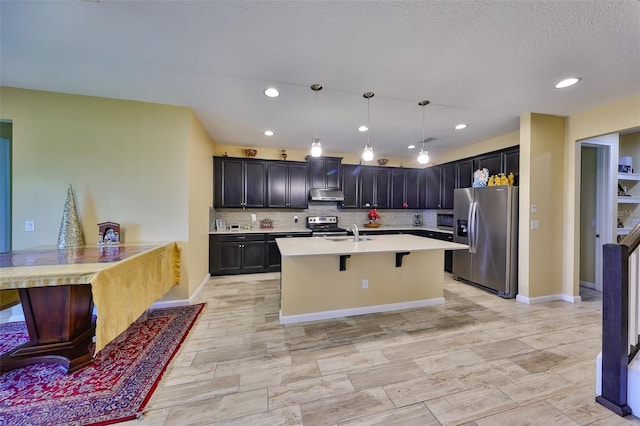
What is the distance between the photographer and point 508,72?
92.0 inches

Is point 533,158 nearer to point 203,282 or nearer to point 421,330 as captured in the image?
point 421,330

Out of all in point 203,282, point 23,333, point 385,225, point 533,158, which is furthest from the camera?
point 385,225

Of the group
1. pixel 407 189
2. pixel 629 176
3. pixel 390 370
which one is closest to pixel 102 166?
pixel 390 370

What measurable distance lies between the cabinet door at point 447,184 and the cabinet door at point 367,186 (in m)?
1.51

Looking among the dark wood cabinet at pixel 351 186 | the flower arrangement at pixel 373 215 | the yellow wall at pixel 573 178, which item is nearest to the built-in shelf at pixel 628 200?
the yellow wall at pixel 573 178

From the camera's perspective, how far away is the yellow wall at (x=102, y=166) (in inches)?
110

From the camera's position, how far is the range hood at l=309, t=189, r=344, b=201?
17.5 feet

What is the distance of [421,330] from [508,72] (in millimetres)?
2781

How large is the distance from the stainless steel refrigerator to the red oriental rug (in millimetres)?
4318

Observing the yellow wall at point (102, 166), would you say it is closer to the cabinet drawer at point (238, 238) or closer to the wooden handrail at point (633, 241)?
the cabinet drawer at point (238, 238)

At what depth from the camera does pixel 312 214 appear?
5.65m

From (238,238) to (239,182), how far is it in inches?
46.2

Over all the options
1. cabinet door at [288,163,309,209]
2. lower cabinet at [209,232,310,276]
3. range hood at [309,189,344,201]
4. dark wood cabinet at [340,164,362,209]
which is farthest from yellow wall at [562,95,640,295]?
lower cabinet at [209,232,310,276]

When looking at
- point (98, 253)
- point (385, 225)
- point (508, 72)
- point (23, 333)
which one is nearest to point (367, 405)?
point (98, 253)
